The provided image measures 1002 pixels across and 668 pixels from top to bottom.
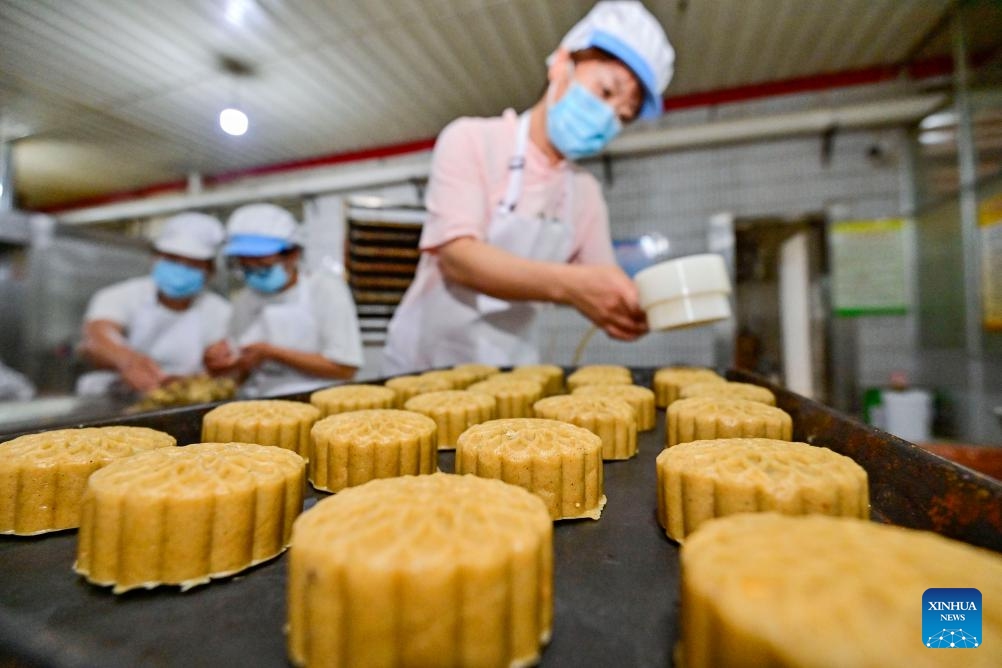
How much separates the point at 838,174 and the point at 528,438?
5103 mm

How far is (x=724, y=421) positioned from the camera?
1.45 meters

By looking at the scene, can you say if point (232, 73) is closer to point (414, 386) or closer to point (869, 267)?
point (414, 386)

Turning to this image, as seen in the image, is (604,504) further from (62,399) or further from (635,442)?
(62,399)

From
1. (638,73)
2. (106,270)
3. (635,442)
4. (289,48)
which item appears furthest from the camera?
(106,270)

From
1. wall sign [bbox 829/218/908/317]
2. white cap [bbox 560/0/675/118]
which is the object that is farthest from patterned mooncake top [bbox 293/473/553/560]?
wall sign [bbox 829/218/908/317]

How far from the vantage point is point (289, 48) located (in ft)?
12.6

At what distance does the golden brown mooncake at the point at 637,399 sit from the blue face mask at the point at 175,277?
3752mm

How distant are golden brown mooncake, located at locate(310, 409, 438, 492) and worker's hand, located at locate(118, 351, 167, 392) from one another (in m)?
3.26

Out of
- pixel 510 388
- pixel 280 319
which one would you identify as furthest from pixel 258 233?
pixel 510 388

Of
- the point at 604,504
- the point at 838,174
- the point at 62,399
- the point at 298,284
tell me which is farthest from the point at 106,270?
the point at 838,174

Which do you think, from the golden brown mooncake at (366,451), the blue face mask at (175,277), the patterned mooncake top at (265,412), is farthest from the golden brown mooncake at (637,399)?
the blue face mask at (175,277)

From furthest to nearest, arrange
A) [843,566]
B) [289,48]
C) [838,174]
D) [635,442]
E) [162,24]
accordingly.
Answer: [838,174]
[289,48]
[162,24]
[635,442]
[843,566]

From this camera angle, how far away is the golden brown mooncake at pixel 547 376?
92.9 inches

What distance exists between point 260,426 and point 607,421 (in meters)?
1.11
